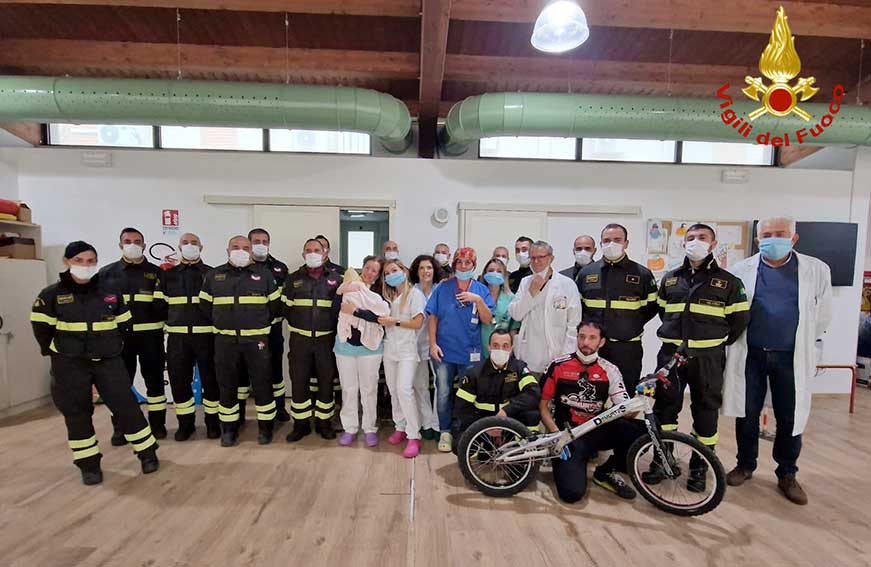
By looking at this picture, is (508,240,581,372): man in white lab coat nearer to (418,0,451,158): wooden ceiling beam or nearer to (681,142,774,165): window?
(418,0,451,158): wooden ceiling beam

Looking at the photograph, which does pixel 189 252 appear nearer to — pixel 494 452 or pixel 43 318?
pixel 43 318

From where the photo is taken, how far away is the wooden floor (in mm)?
1864

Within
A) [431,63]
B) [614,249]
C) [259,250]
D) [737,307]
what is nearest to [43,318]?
[259,250]

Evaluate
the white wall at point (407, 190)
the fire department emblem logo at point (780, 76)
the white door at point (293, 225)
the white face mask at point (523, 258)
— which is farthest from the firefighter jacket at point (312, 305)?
the fire department emblem logo at point (780, 76)

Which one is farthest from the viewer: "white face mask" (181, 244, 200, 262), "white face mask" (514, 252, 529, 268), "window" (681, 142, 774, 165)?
"window" (681, 142, 774, 165)

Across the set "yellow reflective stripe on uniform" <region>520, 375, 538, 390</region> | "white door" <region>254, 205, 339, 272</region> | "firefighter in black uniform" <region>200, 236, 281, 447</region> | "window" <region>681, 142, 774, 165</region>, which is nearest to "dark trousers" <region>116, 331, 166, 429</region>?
"firefighter in black uniform" <region>200, 236, 281, 447</region>

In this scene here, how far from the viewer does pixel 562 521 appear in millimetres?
2121

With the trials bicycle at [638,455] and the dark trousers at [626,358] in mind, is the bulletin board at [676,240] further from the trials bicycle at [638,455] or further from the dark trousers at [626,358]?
the trials bicycle at [638,455]

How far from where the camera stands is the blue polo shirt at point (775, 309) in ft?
7.67

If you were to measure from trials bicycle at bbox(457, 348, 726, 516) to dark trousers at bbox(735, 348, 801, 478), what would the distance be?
1.84 feet

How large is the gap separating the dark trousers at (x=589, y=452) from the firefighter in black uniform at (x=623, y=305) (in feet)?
1.07

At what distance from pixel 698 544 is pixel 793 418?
3.66 feet

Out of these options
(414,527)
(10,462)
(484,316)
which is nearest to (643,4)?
(484,316)

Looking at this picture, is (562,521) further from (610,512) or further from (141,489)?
(141,489)
